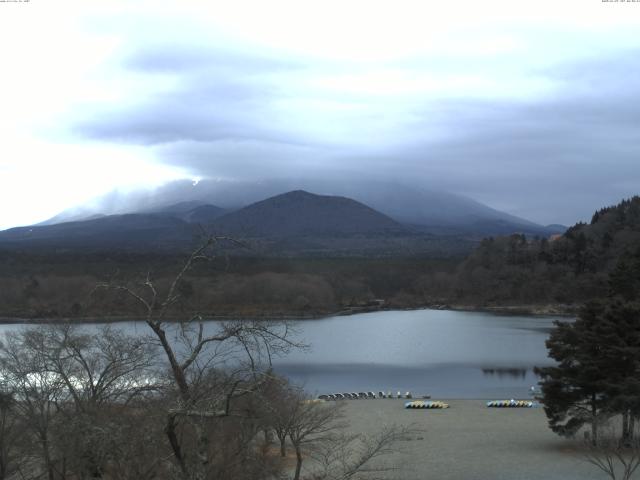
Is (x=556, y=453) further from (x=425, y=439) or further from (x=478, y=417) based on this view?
(x=478, y=417)

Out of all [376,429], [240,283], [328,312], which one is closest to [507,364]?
[376,429]

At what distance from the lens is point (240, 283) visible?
75750 millimetres

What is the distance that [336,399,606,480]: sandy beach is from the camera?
1465cm

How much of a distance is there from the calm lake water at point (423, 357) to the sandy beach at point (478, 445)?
3582 millimetres

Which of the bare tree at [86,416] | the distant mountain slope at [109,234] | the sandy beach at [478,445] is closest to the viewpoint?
the bare tree at [86,416]

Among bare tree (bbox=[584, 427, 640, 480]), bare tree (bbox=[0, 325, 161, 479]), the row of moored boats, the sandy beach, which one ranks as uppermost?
bare tree (bbox=[0, 325, 161, 479])

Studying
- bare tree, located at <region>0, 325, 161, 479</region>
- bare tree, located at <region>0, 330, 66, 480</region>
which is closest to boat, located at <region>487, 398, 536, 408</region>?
bare tree, located at <region>0, 325, 161, 479</region>

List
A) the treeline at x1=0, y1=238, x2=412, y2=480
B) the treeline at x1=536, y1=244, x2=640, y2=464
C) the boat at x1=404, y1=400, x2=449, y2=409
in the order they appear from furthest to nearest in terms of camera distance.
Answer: the boat at x1=404, y1=400, x2=449, y2=409 < the treeline at x1=536, y1=244, x2=640, y2=464 < the treeline at x1=0, y1=238, x2=412, y2=480

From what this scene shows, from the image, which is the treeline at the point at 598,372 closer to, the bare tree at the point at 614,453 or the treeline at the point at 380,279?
the bare tree at the point at 614,453

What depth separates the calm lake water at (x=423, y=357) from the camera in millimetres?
31422

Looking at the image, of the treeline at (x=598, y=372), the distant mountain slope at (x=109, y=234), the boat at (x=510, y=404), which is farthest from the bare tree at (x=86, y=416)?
the distant mountain slope at (x=109, y=234)

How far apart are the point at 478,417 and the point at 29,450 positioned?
1538 cm

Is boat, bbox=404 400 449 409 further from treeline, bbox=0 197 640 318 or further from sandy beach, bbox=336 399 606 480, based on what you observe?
treeline, bbox=0 197 640 318

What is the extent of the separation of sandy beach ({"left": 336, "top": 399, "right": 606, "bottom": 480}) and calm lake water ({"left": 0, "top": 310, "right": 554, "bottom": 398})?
11.8ft
